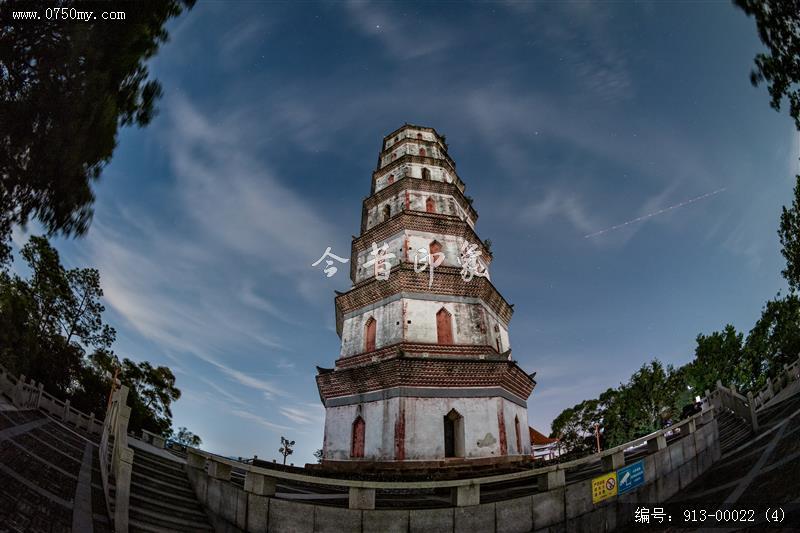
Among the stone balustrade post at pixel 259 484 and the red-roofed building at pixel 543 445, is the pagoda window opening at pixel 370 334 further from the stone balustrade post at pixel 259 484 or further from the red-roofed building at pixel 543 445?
the red-roofed building at pixel 543 445

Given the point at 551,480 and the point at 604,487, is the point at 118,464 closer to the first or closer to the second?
the point at 551,480

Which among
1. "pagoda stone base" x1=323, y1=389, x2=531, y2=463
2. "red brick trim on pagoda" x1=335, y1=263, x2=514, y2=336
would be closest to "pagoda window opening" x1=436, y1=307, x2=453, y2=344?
"red brick trim on pagoda" x1=335, y1=263, x2=514, y2=336

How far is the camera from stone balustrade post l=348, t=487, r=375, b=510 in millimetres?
5934

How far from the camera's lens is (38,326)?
84.1 feet

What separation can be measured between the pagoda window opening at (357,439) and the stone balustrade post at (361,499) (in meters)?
7.83

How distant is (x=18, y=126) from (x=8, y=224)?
172 centimetres

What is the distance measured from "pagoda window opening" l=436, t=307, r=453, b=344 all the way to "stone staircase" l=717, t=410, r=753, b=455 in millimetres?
8663

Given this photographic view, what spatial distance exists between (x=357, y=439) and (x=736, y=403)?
533 inches

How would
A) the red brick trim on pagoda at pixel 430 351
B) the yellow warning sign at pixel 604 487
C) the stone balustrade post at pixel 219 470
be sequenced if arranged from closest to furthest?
1. the yellow warning sign at pixel 604 487
2. the stone balustrade post at pixel 219 470
3. the red brick trim on pagoda at pixel 430 351

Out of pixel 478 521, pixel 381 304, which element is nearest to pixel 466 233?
pixel 381 304

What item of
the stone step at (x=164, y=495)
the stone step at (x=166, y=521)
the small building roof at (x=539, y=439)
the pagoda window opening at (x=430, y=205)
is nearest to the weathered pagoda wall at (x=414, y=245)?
the pagoda window opening at (x=430, y=205)

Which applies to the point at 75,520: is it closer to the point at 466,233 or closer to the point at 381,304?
the point at 381,304

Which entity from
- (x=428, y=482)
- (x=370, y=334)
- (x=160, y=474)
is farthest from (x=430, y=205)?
(x=160, y=474)

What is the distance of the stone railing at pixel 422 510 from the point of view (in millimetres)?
5859
